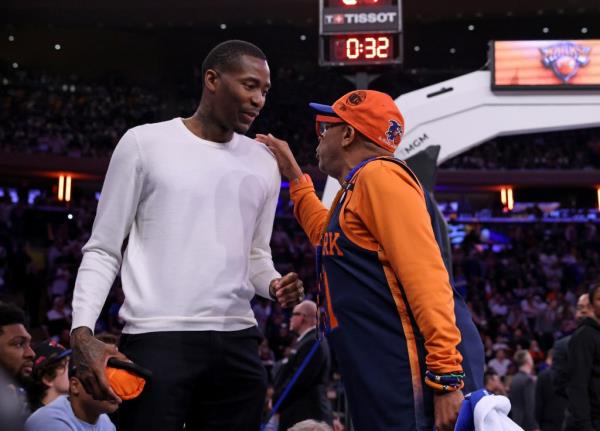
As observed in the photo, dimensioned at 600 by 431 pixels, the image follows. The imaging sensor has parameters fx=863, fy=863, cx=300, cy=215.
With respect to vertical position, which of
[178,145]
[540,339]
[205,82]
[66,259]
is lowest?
[540,339]

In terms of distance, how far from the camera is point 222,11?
2434 cm

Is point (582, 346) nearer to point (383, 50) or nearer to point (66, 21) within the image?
point (383, 50)

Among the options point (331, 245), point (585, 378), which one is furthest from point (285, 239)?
point (331, 245)

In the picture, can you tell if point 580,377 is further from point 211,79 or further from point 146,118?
point 146,118

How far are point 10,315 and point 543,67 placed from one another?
18.7ft

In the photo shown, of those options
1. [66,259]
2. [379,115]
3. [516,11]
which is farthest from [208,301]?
[516,11]

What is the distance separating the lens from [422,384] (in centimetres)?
260

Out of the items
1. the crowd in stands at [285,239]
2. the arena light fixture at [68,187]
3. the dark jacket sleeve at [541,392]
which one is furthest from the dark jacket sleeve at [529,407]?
the arena light fixture at [68,187]

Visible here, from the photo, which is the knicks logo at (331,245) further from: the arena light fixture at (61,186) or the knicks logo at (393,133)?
the arena light fixture at (61,186)

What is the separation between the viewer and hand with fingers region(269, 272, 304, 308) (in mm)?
2646

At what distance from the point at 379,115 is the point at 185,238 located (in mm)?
845

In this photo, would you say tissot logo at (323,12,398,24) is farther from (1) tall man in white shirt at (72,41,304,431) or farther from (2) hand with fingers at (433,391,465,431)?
(2) hand with fingers at (433,391,465,431)

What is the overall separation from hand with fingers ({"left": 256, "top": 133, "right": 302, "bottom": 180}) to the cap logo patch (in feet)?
1.01

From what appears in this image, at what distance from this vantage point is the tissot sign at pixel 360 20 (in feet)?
23.3
